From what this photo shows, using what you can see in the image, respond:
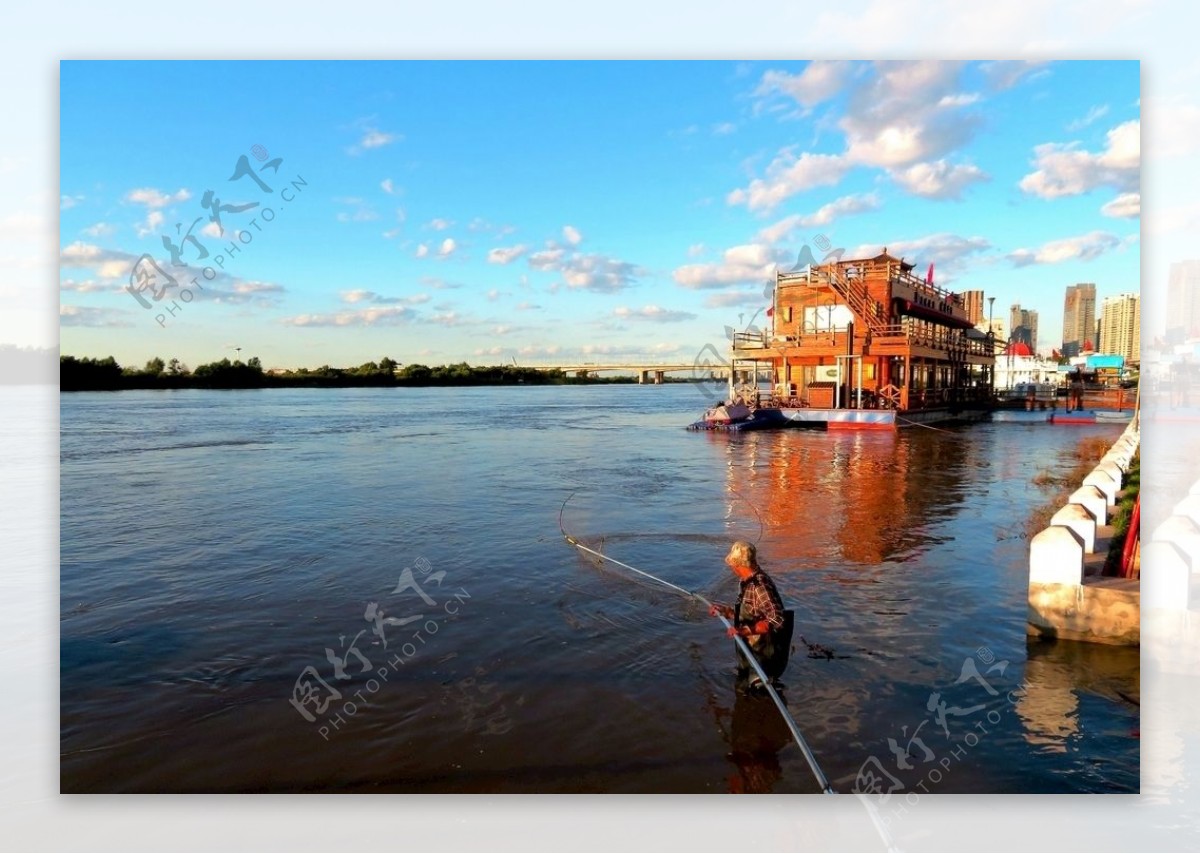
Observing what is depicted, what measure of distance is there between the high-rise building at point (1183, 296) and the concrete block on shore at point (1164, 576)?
2031 millimetres

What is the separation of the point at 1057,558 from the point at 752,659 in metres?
3.19

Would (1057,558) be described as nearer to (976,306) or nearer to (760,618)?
(760,618)

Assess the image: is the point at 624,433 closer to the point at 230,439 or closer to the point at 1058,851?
the point at 230,439

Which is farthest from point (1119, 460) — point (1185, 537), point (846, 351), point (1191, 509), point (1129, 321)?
point (846, 351)

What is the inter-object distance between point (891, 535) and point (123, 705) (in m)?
10.5

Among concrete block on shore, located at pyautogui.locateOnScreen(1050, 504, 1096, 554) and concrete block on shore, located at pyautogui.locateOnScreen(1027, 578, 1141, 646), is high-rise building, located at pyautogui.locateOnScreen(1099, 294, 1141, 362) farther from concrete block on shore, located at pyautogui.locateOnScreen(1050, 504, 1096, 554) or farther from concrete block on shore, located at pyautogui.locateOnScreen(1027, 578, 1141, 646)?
concrete block on shore, located at pyautogui.locateOnScreen(1027, 578, 1141, 646)


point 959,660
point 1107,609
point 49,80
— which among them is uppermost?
point 49,80

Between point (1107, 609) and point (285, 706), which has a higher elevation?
point (1107, 609)

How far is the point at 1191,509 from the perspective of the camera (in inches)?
251

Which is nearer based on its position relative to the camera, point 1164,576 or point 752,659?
point 752,659

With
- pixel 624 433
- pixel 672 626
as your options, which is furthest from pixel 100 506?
pixel 624 433

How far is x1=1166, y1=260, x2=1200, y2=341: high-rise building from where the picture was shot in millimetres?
5895

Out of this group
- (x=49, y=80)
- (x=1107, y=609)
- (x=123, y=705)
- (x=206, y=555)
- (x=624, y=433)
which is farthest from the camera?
(x=624, y=433)

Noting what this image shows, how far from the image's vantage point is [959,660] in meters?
6.52
